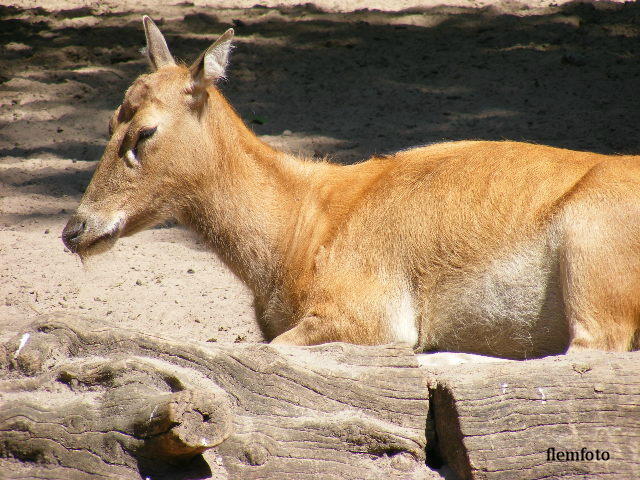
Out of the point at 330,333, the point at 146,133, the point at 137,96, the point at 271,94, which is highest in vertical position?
the point at 137,96

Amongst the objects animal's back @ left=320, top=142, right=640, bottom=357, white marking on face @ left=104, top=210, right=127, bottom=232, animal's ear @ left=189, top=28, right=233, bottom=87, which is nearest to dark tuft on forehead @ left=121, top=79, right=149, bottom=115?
animal's ear @ left=189, top=28, right=233, bottom=87

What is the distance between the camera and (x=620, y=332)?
144 inches

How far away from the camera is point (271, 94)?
8.21m

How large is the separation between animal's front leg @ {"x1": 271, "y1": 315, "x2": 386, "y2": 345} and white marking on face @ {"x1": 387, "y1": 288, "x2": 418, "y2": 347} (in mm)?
80

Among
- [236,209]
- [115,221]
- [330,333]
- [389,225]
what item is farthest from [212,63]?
[330,333]

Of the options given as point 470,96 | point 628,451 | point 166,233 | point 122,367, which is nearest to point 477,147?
point 628,451

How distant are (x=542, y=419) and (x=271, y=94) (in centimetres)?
595

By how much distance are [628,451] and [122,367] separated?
71.0 inches

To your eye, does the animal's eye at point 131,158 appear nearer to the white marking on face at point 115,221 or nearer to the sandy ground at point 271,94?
the white marking on face at point 115,221

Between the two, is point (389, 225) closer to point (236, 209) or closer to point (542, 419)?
point (236, 209)

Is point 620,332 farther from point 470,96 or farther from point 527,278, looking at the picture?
point 470,96

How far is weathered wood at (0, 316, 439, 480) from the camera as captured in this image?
2719 mm

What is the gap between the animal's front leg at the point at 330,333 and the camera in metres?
4.05

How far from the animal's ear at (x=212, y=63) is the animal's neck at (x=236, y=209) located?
177 millimetres
